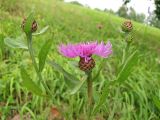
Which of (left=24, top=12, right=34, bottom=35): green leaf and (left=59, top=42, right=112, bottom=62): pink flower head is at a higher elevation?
(left=24, top=12, right=34, bottom=35): green leaf

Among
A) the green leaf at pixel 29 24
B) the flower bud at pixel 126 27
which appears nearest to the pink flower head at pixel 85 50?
the green leaf at pixel 29 24

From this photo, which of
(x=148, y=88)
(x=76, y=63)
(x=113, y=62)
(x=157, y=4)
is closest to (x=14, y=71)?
(x=148, y=88)

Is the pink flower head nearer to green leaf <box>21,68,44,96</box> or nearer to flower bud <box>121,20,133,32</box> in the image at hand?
green leaf <box>21,68,44,96</box>

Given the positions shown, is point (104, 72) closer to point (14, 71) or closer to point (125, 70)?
point (14, 71)

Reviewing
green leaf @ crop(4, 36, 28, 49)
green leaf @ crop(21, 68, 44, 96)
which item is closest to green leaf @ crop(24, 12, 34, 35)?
green leaf @ crop(4, 36, 28, 49)

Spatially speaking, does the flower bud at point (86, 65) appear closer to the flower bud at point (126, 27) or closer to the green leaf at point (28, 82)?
the green leaf at point (28, 82)

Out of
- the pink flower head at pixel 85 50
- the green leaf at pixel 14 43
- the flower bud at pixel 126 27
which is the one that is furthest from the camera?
the flower bud at pixel 126 27

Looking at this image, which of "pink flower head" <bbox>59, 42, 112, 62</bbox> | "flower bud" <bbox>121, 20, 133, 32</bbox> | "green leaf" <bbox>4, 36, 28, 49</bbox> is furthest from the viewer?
"flower bud" <bbox>121, 20, 133, 32</bbox>

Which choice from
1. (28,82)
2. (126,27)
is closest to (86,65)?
(28,82)

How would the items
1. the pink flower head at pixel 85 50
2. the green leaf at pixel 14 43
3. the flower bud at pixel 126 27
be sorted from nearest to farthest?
1. the pink flower head at pixel 85 50
2. the green leaf at pixel 14 43
3. the flower bud at pixel 126 27
